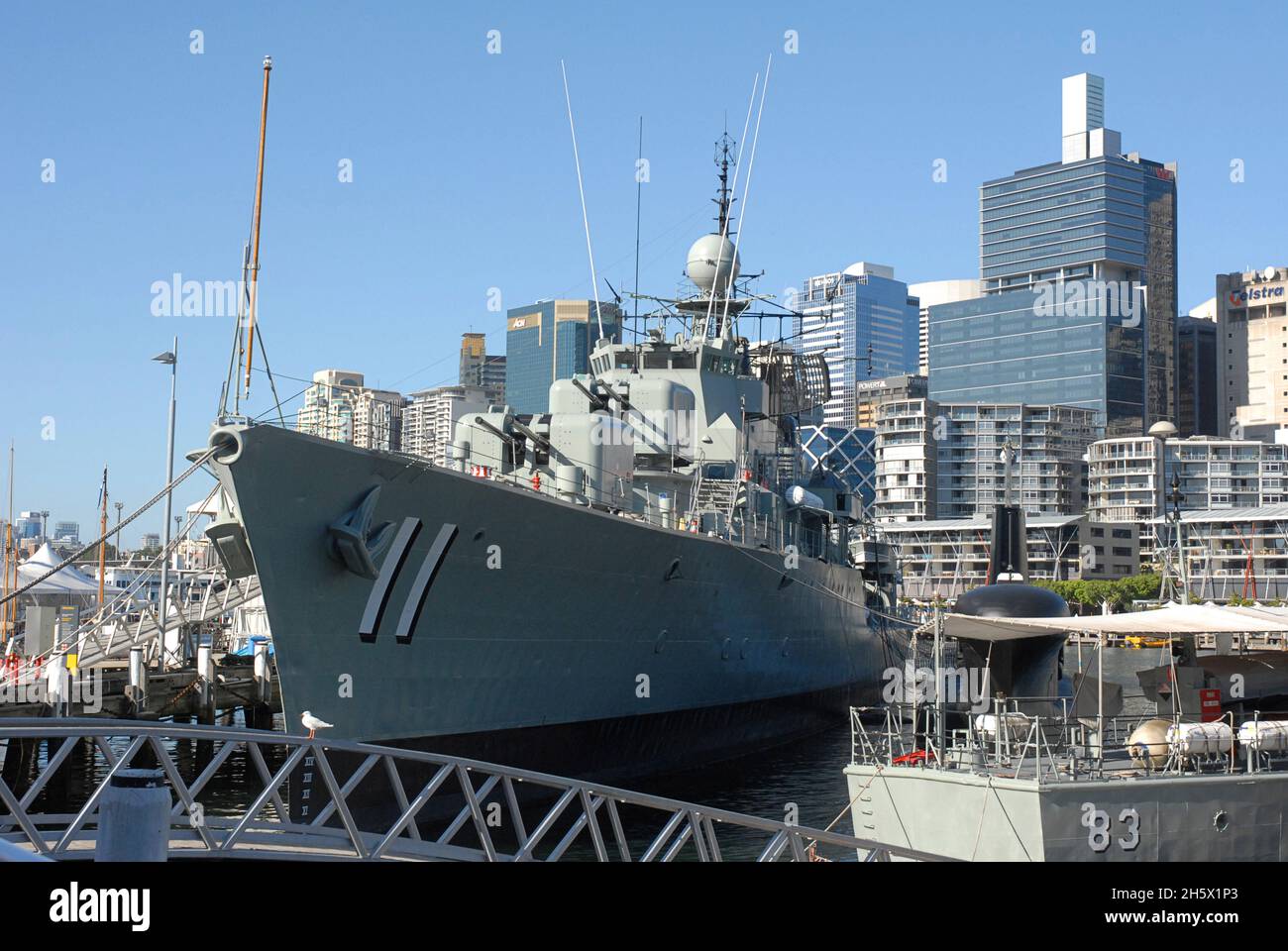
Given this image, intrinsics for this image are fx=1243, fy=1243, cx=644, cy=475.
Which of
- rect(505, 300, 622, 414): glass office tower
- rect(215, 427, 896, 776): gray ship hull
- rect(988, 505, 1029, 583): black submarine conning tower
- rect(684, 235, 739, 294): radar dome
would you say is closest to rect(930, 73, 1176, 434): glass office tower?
rect(505, 300, 622, 414): glass office tower

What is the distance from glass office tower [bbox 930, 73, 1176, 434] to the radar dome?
4571 inches

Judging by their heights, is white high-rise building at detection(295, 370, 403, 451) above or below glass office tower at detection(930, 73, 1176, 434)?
below

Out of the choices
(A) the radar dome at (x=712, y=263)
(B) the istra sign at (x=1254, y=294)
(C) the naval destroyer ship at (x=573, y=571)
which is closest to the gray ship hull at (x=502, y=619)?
(C) the naval destroyer ship at (x=573, y=571)

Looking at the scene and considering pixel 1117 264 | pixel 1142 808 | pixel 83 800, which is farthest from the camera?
pixel 1117 264

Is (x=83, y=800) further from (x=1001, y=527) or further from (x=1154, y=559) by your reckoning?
(x=1154, y=559)

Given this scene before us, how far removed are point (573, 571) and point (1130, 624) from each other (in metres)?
8.01

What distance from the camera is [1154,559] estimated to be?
317 ft

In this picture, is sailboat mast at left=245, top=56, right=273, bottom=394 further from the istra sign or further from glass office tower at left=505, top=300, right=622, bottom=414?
the istra sign

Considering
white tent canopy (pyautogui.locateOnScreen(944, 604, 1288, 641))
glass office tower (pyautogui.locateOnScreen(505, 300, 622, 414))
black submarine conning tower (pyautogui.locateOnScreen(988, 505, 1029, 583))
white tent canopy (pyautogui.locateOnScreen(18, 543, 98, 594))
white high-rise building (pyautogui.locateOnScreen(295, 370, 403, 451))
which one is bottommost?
white tent canopy (pyautogui.locateOnScreen(18, 543, 98, 594))

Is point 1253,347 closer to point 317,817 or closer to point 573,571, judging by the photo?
point 573,571

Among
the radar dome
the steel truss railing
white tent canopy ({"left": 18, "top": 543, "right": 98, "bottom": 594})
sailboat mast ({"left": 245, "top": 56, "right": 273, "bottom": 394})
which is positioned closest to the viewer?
the steel truss railing

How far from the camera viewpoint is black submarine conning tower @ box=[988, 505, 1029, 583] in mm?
31297
